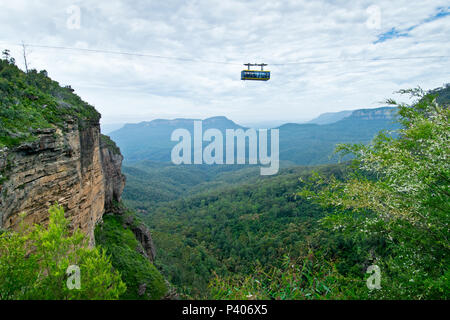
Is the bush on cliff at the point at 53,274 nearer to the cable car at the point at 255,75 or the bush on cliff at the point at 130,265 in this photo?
Result: the bush on cliff at the point at 130,265

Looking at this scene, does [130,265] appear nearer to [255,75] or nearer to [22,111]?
[22,111]

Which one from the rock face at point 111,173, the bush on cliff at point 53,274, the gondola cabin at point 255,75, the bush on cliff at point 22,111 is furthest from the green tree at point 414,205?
the rock face at point 111,173

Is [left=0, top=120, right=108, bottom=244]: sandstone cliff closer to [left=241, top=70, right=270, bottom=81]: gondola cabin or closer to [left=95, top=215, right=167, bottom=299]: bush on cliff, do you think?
[left=95, top=215, right=167, bottom=299]: bush on cliff

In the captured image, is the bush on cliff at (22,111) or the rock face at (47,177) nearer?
the rock face at (47,177)

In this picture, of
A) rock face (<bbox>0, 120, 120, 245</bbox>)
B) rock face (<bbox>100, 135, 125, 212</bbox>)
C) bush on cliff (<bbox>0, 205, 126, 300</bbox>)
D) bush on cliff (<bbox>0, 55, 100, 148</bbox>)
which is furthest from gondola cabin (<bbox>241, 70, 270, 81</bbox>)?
bush on cliff (<bbox>0, 205, 126, 300</bbox>)

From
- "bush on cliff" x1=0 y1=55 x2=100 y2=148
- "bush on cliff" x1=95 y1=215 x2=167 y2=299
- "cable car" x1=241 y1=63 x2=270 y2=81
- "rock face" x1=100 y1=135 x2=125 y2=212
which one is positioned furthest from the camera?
"rock face" x1=100 y1=135 x2=125 y2=212
